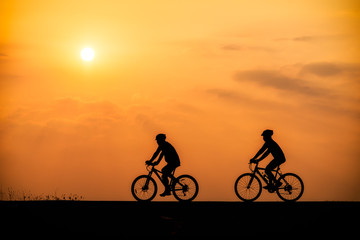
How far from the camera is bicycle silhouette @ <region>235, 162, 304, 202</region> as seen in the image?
2128 centimetres

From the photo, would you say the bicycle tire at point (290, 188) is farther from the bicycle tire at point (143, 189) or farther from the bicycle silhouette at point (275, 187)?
the bicycle tire at point (143, 189)

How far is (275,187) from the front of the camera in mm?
21297

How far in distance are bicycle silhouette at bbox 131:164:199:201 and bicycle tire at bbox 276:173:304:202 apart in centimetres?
290

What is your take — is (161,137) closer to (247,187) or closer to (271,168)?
(247,187)

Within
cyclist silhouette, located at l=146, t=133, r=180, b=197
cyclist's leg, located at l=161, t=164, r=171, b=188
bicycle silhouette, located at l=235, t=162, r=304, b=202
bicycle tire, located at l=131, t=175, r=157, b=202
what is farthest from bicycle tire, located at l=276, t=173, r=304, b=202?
bicycle tire, located at l=131, t=175, r=157, b=202

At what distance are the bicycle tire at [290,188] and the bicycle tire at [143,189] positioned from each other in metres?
4.20

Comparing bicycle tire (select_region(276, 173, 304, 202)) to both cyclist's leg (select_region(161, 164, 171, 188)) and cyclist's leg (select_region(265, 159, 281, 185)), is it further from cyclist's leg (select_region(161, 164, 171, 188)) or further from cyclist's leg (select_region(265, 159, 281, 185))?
cyclist's leg (select_region(161, 164, 171, 188))
